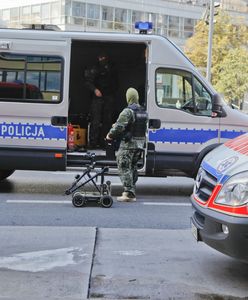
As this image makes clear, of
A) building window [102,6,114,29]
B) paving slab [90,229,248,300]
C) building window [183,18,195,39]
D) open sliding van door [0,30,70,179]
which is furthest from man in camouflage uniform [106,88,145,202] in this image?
building window [183,18,195,39]

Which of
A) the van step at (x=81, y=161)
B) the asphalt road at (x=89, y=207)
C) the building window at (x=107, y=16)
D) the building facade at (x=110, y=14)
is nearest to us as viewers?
the asphalt road at (x=89, y=207)

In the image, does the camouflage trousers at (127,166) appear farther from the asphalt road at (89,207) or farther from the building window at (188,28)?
the building window at (188,28)

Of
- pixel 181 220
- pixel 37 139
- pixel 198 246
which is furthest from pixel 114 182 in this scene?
pixel 198 246

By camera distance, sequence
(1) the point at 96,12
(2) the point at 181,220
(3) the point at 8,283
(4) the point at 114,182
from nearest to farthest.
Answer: (3) the point at 8,283 < (2) the point at 181,220 < (4) the point at 114,182 < (1) the point at 96,12

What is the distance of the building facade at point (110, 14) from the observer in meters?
52.9

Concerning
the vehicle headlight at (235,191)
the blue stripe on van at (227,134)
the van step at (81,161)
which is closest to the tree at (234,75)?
the blue stripe on van at (227,134)

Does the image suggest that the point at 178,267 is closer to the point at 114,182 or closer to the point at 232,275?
the point at 232,275

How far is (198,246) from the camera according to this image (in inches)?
251

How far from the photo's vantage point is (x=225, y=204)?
185 inches

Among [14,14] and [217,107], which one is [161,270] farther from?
[14,14]

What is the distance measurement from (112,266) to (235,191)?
158 cm

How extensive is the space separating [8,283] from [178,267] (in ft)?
5.33

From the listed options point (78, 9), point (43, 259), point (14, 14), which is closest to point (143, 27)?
point (43, 259)

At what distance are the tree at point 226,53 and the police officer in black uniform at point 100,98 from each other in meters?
27.1
